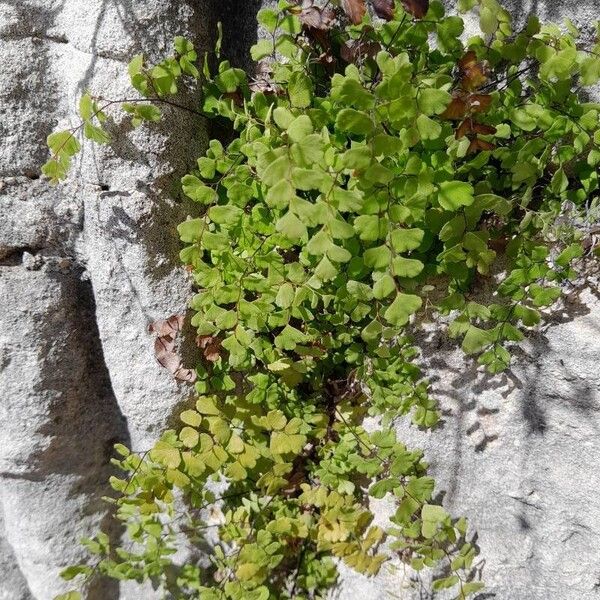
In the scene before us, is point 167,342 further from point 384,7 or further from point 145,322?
point 384,7

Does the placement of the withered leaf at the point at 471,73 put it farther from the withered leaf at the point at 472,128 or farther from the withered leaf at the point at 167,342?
the withered leaf at the point at 167,342

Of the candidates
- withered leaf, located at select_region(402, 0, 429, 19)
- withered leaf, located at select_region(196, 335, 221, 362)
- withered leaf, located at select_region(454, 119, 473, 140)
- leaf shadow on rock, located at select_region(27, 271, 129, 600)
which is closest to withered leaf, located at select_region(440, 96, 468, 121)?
withered leaf, located at select_region(454, 119, 473, 140)

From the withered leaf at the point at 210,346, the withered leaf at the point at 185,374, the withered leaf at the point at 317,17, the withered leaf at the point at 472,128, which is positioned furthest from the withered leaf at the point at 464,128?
the withered leaf at the point at 185,374

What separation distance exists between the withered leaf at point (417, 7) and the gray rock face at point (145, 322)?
1.12 ft

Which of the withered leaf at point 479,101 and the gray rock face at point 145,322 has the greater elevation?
the withered leaf at point 479,101

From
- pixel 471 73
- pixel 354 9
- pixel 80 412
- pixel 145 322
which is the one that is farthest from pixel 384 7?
pixel 80 412

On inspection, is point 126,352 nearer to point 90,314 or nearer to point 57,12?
point 90,314

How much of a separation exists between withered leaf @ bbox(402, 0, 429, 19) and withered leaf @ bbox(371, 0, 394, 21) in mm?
32

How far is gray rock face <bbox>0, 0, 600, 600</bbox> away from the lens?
51.7 inches

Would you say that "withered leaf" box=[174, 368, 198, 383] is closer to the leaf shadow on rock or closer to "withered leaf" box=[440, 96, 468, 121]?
the leaf shadow on rock

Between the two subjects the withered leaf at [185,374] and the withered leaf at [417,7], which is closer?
the withered leaf at [417,7]

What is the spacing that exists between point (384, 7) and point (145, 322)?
1.08 metres

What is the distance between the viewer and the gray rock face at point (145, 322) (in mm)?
1312

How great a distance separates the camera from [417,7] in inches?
40.6
